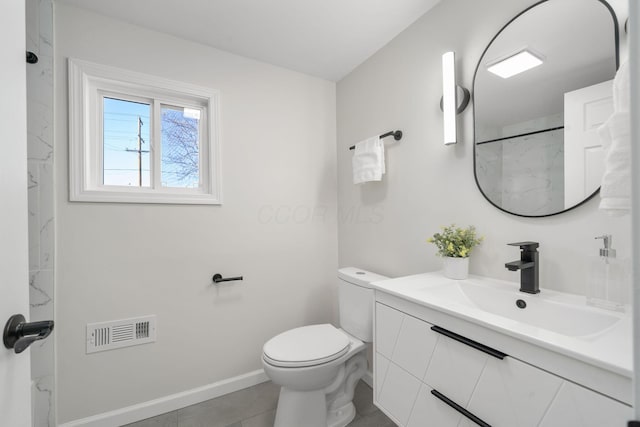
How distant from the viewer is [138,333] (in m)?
1.59

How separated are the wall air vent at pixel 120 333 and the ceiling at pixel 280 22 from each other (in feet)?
5.79

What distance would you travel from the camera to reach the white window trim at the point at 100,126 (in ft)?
4.80

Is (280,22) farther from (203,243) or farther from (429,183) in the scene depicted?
(203,243)

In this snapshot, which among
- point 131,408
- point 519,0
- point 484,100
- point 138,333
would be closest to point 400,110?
point 484,100

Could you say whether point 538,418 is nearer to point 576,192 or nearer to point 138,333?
point 576,192

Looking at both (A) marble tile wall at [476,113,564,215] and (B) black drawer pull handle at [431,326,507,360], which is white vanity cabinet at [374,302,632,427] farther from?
(A) marble tile wall at [476,113,564,215]

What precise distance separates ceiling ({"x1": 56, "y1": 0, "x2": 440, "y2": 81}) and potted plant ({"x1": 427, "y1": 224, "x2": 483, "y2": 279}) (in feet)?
4.09

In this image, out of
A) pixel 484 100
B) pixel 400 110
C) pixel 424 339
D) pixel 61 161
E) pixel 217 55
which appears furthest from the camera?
pixel 217 55

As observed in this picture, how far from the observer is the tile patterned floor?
5.05 ft

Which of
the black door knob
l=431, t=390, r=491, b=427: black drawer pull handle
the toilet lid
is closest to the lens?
the black door knob

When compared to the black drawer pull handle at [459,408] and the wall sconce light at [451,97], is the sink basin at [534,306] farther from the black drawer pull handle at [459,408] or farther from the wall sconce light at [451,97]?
the wall sconce light at [451,97]

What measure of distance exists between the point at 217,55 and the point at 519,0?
5.59 ft

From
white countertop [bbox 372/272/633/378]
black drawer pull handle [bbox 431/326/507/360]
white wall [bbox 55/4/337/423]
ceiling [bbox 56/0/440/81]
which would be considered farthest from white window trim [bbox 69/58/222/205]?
black drawer pull handle [bbox 431/326/507/360]

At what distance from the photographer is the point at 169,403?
5.37 feet
